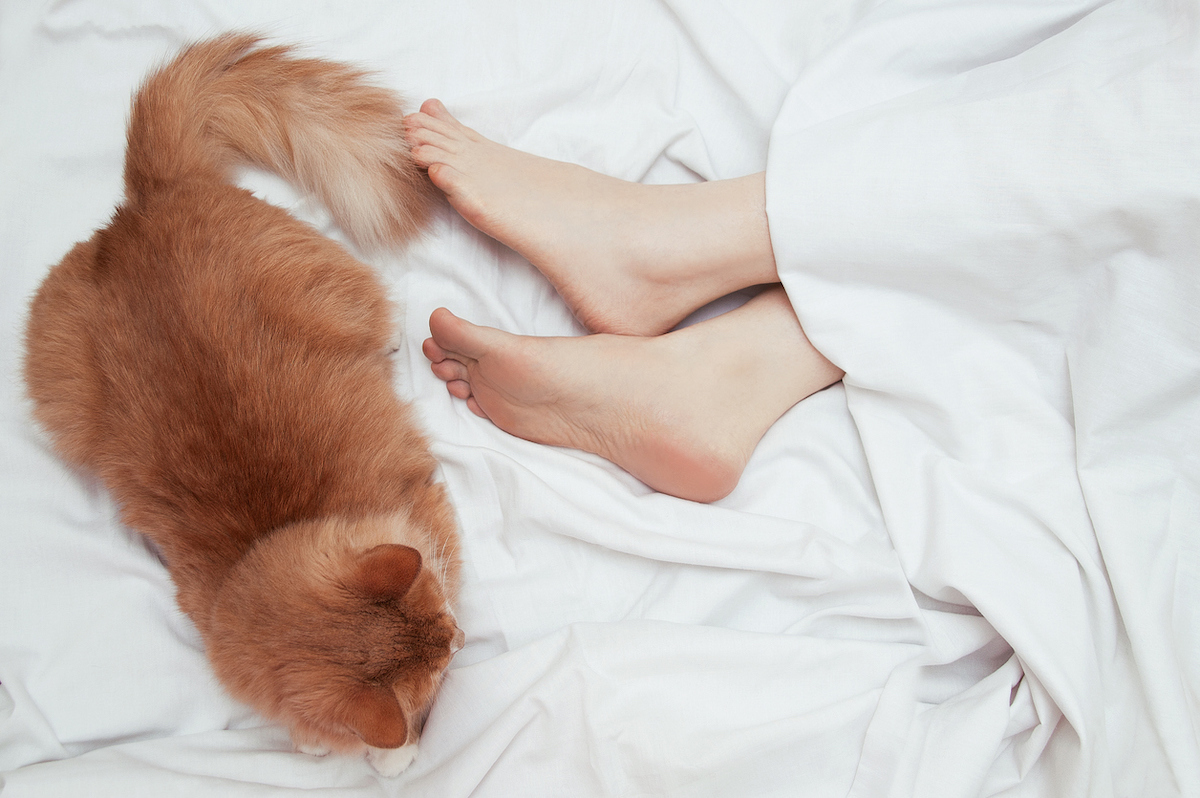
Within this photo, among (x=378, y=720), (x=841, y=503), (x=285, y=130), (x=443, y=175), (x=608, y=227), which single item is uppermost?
(x=285, y=130)

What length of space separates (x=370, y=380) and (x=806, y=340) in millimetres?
685

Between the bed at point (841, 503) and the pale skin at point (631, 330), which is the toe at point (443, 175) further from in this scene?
the bed at point (841, 503)

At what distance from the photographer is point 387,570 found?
33.4 inches

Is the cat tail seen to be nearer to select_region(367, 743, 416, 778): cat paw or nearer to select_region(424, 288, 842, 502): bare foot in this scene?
select_region(424, 288, 842, 502): bare foot

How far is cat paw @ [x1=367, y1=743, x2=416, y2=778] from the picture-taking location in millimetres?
1018

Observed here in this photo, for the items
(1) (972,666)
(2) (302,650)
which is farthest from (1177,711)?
(2) (302,650)

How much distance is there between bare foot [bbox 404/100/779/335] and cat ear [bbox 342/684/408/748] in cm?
65

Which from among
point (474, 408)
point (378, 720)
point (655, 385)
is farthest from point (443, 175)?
point (378, 720)

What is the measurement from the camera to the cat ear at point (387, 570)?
84 centimetres

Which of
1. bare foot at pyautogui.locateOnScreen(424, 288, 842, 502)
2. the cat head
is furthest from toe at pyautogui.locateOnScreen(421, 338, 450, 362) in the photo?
the cat head

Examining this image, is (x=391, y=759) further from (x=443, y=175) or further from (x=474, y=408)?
(x=443, y=175)

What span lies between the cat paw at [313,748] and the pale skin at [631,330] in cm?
53

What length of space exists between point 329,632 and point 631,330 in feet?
2.12

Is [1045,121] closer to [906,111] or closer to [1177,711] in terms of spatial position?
[906,111]
